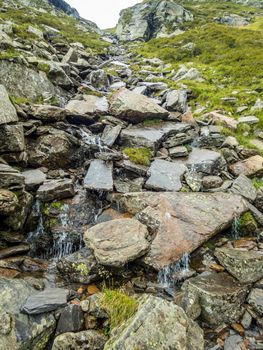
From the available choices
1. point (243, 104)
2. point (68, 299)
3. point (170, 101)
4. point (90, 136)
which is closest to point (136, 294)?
point (68, 299)

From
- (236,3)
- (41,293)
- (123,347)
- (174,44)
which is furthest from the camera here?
(236,3)

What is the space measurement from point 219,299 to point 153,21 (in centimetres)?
6156

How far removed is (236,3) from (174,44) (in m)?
57.8

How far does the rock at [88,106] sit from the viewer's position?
13570mm

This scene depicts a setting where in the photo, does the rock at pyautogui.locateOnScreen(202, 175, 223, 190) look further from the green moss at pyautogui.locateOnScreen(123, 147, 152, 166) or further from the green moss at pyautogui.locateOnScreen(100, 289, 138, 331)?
the green moss at pyautogui.locateOnScreen(100, 289, 138, 331)

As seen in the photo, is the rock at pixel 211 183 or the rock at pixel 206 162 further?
the rock at pixel 206 162

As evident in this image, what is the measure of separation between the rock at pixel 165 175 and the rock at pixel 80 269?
144 inches

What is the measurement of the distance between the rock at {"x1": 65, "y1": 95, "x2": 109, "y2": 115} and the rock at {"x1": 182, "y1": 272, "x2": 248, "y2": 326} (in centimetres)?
930

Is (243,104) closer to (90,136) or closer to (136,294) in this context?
(90,136)

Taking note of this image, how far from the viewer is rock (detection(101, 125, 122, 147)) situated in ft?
39.6

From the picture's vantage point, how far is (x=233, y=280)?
21.9ft

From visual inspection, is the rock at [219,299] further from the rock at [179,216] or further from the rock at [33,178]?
the rock at [33,178]

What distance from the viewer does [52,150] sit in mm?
10547

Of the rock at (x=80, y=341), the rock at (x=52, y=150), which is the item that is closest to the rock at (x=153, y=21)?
the rock at (x=52, y=150)
